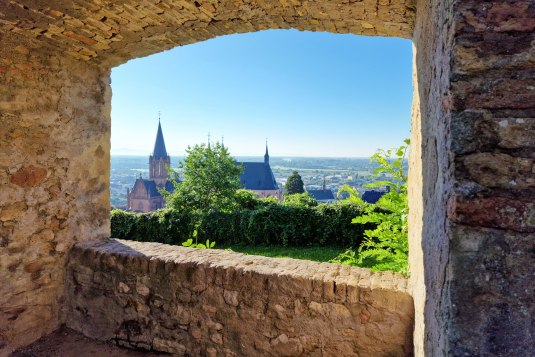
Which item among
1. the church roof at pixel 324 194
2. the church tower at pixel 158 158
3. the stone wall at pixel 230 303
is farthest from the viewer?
the church roof at pixel 324 194

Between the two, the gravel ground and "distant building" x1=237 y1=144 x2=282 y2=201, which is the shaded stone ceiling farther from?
"distant building" x1=237 y1=144 x2=282 y2=201

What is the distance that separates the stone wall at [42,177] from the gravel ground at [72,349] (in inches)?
3.1

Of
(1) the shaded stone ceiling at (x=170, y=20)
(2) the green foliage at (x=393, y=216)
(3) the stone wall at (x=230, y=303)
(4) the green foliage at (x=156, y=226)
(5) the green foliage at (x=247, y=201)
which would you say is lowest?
(4) the green foliage at (x=156, y=226)

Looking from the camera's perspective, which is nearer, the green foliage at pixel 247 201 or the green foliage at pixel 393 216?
the green foliage at pixel 393 216

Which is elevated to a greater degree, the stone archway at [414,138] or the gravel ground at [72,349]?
the stone archway at [414,138]

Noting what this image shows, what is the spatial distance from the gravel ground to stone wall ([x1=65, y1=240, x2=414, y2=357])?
0.06 m

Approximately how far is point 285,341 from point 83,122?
2.45m

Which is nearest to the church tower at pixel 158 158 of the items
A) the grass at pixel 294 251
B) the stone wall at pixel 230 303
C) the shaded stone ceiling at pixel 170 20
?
the grass at pixel 294 251

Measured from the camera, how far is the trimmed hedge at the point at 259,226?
31.3 ft

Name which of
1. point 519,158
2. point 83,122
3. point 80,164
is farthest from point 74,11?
point 519,158

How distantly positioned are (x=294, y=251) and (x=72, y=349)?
6826 millimetres

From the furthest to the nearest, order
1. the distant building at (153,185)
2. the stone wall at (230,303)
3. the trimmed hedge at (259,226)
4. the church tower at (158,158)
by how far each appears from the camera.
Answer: the distant building at (153,185)
the church tower at (158,158)
the trimmed hedge at (259,226)
the stone wall at (230,303)

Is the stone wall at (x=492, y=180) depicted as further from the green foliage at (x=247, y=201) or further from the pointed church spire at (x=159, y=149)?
the pointed church spire at (x=159, y=149)

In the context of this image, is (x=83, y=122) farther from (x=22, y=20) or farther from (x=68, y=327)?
(x=68, y=327)
